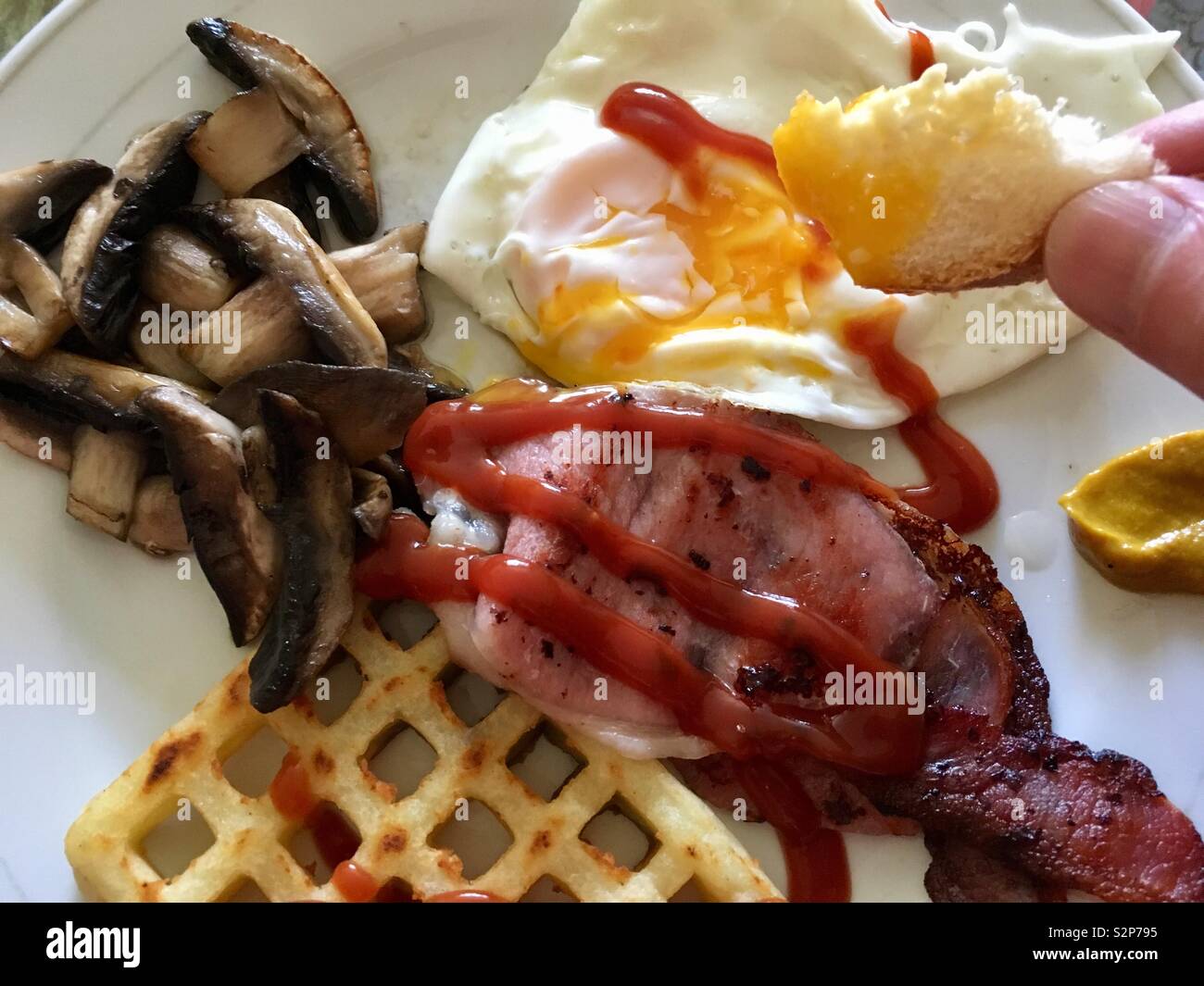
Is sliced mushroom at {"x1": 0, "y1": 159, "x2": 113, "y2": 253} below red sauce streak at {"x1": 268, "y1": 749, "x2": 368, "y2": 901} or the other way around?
the other way around

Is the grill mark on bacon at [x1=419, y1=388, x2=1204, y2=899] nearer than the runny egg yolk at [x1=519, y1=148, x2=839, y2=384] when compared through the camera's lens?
Yes

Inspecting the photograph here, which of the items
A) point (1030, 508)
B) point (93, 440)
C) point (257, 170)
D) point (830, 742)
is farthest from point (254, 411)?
point (1030, 508)

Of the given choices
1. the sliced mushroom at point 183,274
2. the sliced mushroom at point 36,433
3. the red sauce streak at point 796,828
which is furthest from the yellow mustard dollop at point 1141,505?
the sliced mushroom at point 36,433

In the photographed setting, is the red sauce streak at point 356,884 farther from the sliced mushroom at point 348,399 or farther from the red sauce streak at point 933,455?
the red sauce streak at point 933,455

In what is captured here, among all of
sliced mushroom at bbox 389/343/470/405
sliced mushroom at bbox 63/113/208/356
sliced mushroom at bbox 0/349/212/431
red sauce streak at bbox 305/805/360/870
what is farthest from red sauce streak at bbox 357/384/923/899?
sliced mushroom at bbox 63/113/208/356

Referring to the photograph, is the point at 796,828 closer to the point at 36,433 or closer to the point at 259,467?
the point at 259,467

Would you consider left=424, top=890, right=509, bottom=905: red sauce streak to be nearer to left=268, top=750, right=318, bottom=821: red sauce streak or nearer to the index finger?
left=268, top=750, right=318, bottom=821: red sauce streak
